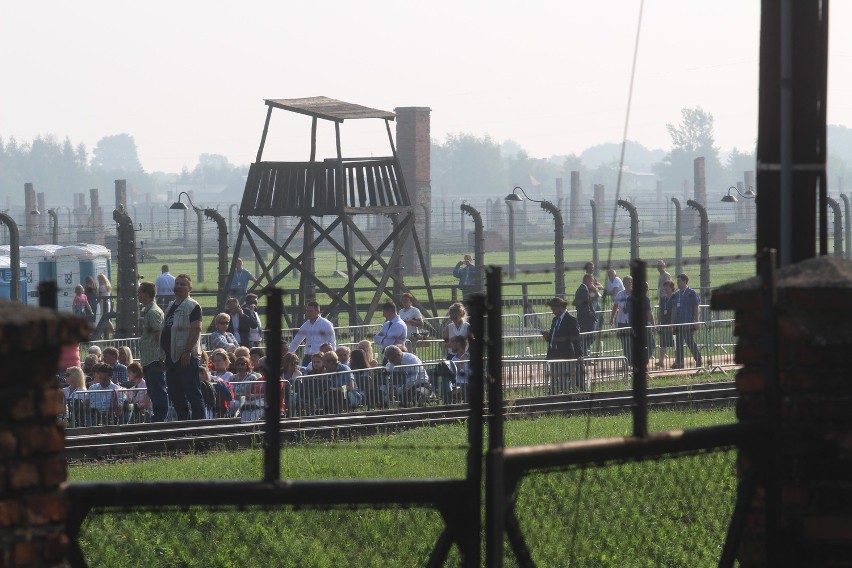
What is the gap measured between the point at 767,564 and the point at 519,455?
1217mm

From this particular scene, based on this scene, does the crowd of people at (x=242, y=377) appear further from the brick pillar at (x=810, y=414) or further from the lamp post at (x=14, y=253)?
the brick pillar at (x=810, y=414)

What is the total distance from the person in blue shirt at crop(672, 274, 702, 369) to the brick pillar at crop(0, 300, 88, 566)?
984cm

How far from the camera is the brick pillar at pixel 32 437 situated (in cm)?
325

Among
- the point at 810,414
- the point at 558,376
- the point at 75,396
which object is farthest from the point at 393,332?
the point at 810,414

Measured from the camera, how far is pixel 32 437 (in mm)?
3350

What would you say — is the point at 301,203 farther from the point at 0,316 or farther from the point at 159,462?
the point at 0,316

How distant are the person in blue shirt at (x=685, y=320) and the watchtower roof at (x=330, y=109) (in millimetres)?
9810

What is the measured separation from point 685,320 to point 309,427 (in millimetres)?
5154

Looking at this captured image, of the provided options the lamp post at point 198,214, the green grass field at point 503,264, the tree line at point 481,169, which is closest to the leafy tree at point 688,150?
the tree line at point 481,169

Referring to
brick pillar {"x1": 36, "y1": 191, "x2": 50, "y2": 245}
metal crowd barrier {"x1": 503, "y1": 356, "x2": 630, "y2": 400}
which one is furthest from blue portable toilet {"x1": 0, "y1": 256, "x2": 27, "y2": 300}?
brick pillar {"x1": 36, "y1": 191, "x2": 50, "y2": 245}

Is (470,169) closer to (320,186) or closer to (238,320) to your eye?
(320,186)

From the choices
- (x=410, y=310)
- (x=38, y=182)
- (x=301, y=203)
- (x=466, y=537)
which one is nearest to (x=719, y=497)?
(x=466, y=537)

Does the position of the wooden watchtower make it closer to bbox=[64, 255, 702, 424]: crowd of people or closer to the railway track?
bbox=[64, 255, 702, 424]: crowd of people

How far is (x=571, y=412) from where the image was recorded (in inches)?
559
